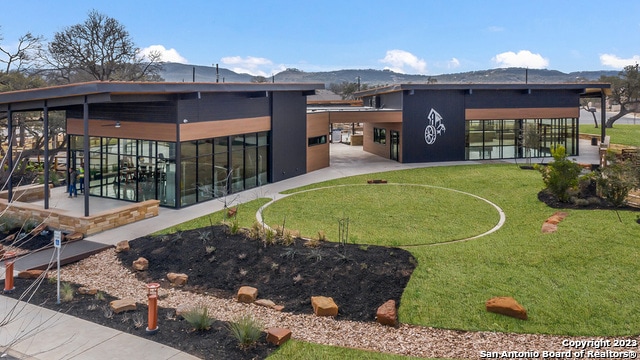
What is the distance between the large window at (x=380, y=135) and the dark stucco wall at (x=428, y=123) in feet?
12.5

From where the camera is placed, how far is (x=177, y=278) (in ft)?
39.9

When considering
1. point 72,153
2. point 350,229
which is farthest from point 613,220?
point 72,153

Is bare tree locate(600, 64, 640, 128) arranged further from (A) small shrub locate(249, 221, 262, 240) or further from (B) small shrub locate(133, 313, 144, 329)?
(B) small shrub locate(133, 313, 144, 329)

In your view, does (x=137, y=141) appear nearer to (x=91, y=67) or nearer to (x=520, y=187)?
(x=520, y=187)

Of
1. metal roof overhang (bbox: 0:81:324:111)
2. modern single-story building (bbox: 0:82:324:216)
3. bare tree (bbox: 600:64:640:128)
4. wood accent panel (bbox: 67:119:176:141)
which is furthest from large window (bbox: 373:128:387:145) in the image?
bare tree (bbox: 600:64:640:128)

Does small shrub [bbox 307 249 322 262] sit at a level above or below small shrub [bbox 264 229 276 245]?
below

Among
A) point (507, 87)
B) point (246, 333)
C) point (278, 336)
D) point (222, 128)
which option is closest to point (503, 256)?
point (278, 336)

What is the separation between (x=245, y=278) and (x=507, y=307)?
6.06m

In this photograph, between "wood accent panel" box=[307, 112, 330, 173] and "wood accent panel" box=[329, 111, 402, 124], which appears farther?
"wood accent panel" box=[329, 111, 402, 124]

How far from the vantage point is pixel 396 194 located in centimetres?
2219

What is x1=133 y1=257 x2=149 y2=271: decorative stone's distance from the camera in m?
13.1

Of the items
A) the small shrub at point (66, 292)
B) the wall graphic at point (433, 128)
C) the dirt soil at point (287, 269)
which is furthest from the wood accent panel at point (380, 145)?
the small shrub at point (66, 292)

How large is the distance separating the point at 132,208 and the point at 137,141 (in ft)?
12.1

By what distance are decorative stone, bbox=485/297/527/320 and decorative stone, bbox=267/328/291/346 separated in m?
4.15
